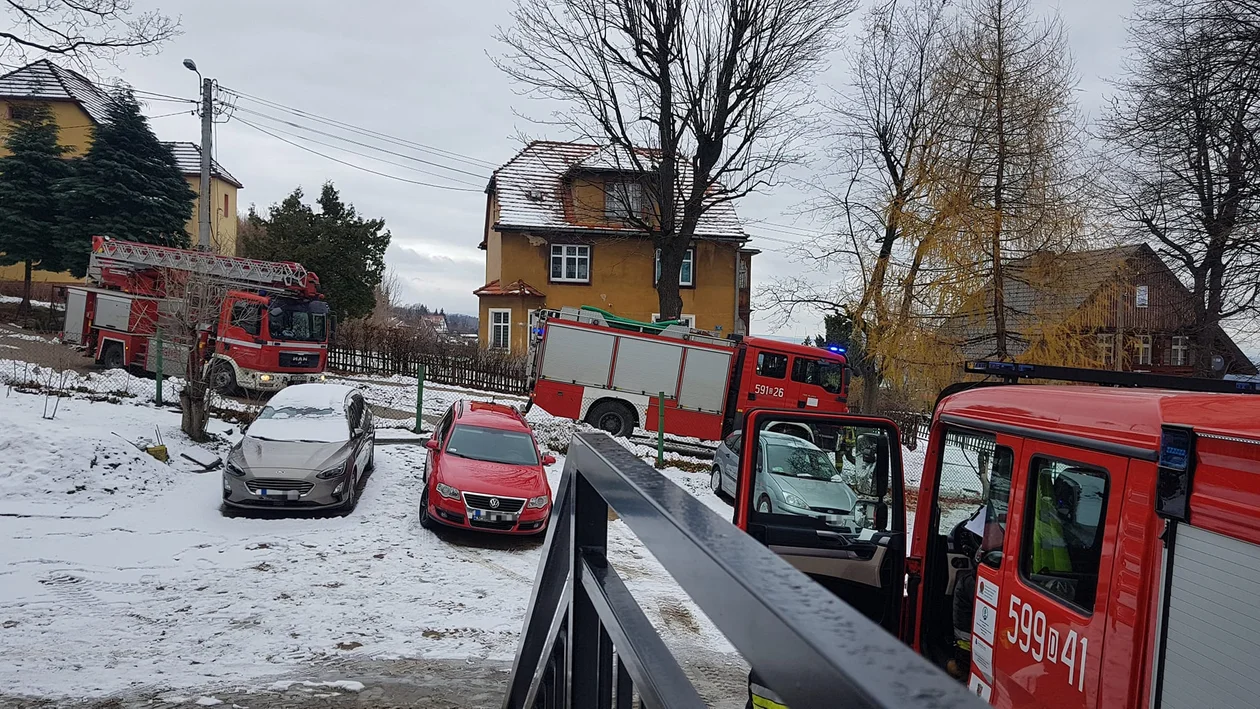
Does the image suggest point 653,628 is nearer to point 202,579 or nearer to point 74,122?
point 202,579

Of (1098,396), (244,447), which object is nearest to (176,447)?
(244,447)

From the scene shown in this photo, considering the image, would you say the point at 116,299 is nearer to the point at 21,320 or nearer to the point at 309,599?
the point at 21,320

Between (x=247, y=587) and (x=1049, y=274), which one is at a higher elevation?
(x=1049, y=274)

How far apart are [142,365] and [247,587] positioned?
15.5m

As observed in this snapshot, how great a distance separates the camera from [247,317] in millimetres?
18875

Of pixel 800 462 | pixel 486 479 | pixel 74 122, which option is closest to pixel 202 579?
pixel 486 479

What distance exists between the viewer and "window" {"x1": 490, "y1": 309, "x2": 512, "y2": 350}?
31.3m

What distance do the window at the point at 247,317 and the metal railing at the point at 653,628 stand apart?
1878 cm

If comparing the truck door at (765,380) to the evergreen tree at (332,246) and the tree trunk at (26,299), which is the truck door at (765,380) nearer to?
the evergreen tree at (332,246)

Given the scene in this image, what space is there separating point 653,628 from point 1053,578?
96.8 inches

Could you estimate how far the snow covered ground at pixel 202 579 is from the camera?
630 cm

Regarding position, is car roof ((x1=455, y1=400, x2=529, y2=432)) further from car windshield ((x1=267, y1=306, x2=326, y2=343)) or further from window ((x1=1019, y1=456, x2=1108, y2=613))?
window ((x1=1019, y1=456, x2=1108, y2=613))

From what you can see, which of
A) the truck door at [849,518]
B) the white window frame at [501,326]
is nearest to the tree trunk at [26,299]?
the white window frame at [501,326]

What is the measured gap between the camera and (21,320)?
94.0 feet
